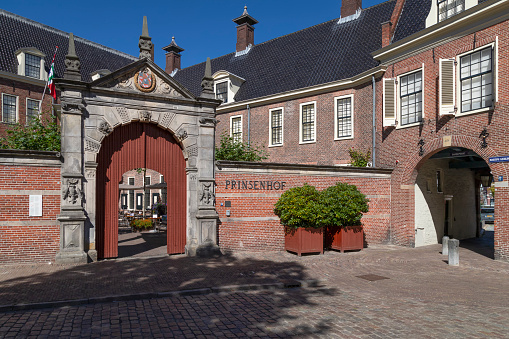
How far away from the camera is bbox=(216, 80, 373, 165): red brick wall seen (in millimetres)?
18922

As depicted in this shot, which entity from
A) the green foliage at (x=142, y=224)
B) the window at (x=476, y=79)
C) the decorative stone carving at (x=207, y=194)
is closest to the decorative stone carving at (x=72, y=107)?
the decorative stone carving at (x=207, y=194)

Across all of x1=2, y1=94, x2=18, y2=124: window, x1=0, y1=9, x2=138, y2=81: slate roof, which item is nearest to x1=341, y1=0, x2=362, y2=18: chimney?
x1=0, y1=9, x2=138, y2=81: slate roof

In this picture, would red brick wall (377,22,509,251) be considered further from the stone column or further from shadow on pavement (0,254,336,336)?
the stone column

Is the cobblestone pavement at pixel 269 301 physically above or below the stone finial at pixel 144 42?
below

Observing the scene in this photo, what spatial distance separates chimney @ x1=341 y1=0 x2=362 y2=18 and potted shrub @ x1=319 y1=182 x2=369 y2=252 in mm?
14345

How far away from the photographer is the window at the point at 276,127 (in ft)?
75.0

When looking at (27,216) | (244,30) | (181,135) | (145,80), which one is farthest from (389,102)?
(244,30)

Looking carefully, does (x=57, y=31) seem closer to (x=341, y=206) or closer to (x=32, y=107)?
(x=32, y=107)

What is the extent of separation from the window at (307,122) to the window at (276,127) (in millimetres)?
1520

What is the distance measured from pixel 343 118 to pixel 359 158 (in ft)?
9.51

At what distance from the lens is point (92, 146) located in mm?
11531

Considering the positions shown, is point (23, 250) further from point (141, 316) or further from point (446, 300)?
point (446, 300)

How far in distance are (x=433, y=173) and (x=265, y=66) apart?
1351 centimetres

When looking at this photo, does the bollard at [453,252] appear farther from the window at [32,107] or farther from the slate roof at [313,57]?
the window at [32,107]
